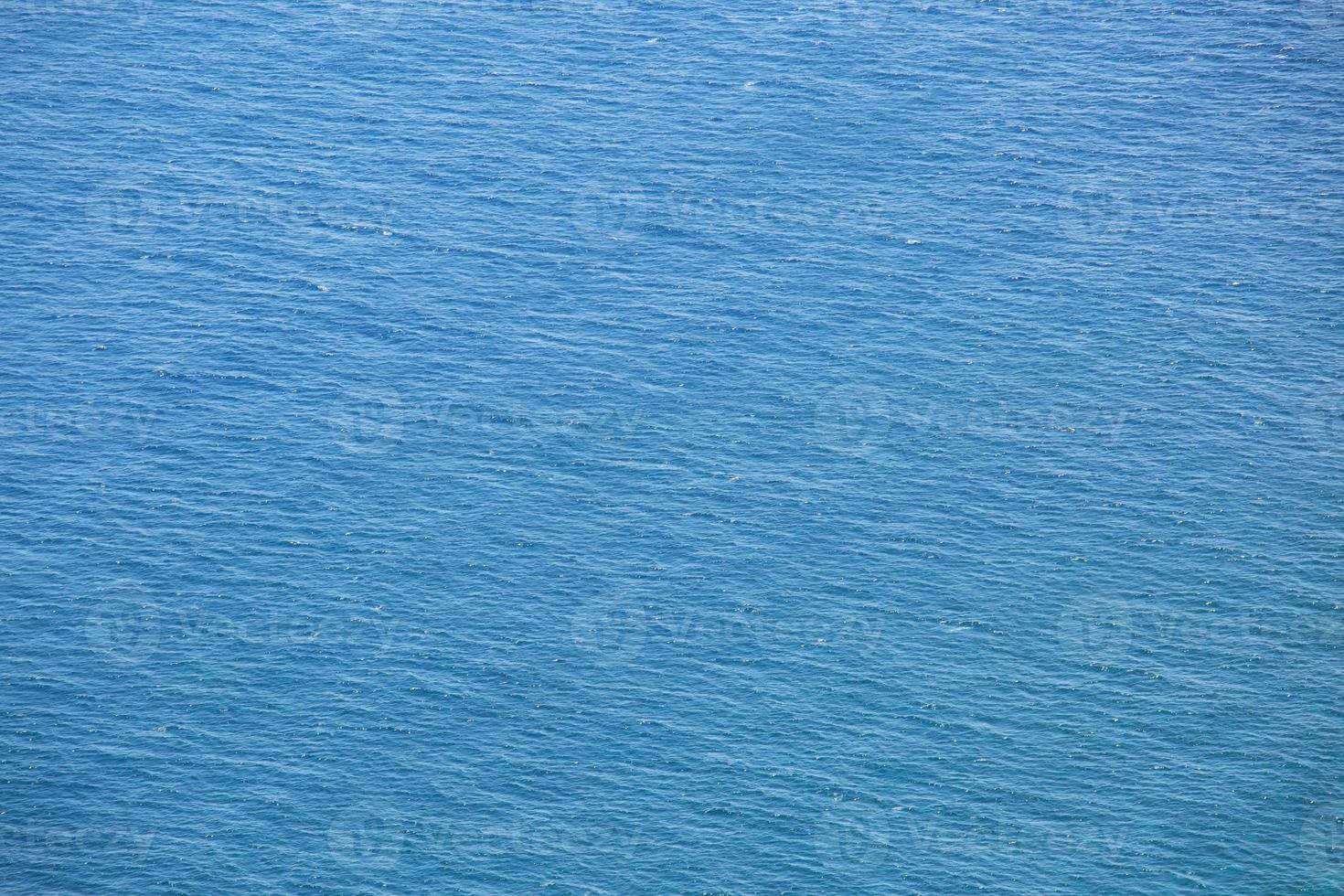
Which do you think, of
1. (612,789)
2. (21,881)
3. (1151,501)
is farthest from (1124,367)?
(21,881)

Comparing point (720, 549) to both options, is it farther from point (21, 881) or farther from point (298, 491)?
point (21, 881)

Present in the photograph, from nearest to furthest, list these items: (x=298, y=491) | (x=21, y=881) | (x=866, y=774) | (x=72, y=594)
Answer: (x=21, y=881) → (x=866, y=774) → (x=72, y=594) → (x=298, y=491)

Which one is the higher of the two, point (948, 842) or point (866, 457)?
point (866, 457)

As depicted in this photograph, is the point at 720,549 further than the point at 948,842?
Yes

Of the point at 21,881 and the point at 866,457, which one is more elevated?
the point at 866,457

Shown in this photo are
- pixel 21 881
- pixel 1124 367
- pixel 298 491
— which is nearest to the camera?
pixel 21 881

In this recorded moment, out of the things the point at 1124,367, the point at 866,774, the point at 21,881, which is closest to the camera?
the point at 21,881

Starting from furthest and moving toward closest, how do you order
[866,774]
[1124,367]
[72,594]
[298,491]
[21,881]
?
[1124,367] → [298,491] → [72,594] → [866,774] → [21,881]

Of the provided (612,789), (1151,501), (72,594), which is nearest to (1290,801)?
(1151,501)

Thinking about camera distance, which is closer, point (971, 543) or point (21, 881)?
point (21, 881)
